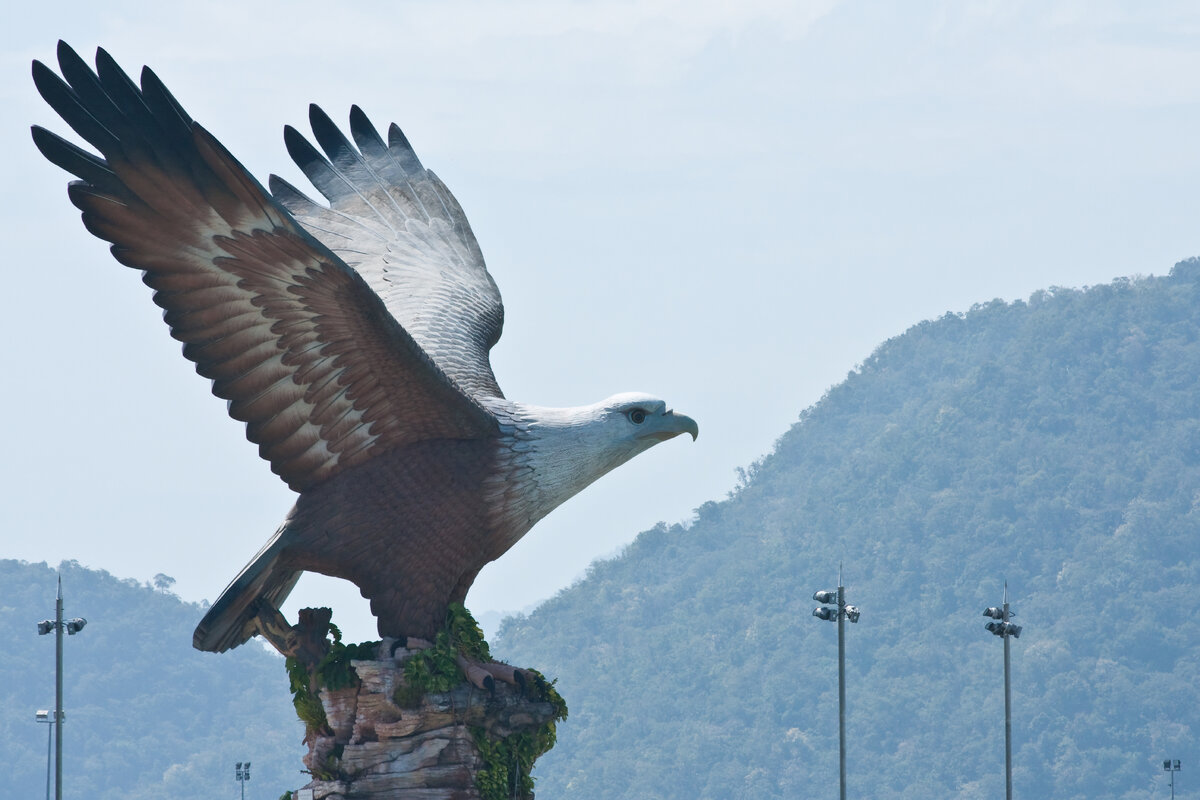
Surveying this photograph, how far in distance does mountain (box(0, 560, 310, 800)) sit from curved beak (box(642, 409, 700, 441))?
7761 cm

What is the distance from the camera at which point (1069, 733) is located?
10494 cm

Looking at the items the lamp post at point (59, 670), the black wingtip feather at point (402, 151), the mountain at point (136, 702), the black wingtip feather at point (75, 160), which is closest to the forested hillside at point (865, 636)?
the mountain at point (136, 702)

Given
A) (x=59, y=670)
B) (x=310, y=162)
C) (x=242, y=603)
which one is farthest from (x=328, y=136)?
(x=59, y=670)

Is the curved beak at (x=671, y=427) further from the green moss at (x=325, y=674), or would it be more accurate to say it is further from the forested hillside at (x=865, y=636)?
the forested hillside at (x=865, y=636)

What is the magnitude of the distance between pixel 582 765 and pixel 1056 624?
28825mm

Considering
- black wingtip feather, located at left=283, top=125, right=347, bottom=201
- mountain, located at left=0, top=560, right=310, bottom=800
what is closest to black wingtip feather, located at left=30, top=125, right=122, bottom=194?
black wingtip feather, located at left=283, top=125, right=347, bottom=201

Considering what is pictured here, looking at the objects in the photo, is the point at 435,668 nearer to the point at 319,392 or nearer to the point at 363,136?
the point at 319,392

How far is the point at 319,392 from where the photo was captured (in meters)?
16.4

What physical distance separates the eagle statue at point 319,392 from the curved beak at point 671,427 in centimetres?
2

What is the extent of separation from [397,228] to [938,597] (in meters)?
102

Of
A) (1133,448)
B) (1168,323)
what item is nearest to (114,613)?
(1133,448)

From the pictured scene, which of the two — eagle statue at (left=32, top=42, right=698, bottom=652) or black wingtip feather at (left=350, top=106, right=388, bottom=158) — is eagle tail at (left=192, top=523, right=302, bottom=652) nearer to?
eagle statue at (left=32, top=42, right=698, bottom=652)

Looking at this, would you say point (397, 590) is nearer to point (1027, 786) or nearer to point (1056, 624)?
point (1027, 786)

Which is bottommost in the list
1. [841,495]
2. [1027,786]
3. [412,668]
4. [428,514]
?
[1027,786]
